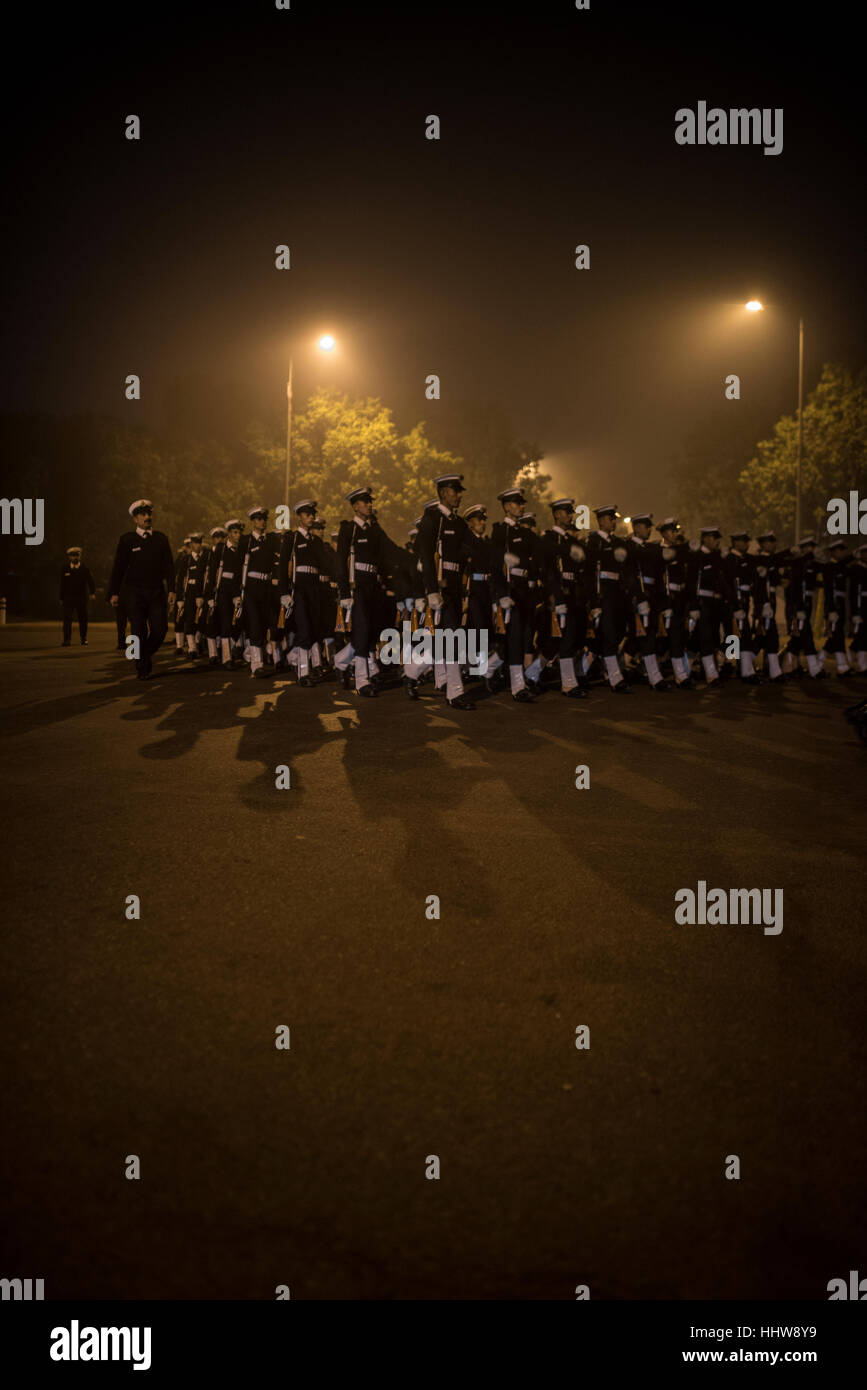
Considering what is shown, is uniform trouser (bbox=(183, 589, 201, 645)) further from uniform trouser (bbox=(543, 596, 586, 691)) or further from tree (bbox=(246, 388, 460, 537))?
tree (bbox=(246, 388, 460, 537))

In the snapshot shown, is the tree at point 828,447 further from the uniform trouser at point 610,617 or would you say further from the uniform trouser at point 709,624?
the uniform trouser at point 610,617

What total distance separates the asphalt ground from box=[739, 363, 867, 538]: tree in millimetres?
33374

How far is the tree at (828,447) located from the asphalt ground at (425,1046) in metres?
33.4

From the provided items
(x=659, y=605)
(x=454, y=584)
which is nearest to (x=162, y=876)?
(x=454, y=584)

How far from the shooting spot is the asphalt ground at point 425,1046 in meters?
2.26

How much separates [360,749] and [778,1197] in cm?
680

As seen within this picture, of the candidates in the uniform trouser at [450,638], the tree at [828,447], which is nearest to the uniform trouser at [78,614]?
the uniform trouser at [450,638]

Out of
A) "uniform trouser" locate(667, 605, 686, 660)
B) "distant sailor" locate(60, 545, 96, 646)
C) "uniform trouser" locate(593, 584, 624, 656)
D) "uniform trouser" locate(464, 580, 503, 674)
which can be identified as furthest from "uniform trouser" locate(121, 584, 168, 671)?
"distant sailor" locate(60, 545, 96, 646)

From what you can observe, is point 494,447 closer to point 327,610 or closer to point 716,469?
point 716,469

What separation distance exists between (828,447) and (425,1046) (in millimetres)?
38771

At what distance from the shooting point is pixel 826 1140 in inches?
105
